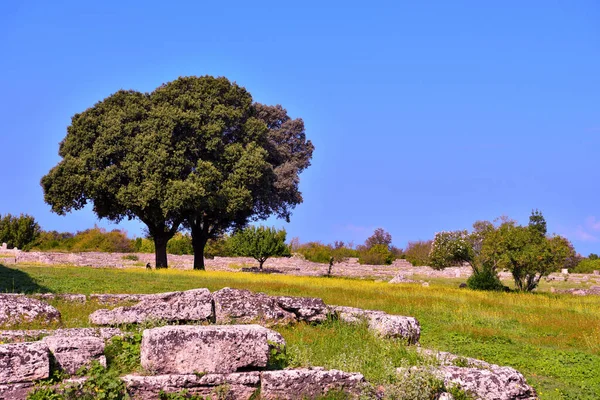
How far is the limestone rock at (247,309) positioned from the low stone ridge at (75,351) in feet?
13.7

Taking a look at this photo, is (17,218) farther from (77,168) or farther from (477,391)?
(477,391)

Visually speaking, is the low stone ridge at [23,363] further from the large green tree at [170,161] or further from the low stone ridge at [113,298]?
the large green tree at [170,161]

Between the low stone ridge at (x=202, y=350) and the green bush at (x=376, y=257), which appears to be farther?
the green bush at (x=376, y=257)

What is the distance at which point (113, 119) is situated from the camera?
1727 inches

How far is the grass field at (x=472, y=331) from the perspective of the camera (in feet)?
37.1

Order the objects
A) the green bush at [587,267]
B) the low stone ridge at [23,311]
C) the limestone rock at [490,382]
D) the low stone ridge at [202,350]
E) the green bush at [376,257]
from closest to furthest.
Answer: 1. the low stone ridge at [202,350]
2. the limestone rock at [490,382]
3. the low stone ridge at [23,311]
4. the green bush at [376,257]
5. the green bush at [587,267]

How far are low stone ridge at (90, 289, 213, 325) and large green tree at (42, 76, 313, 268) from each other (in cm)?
2758

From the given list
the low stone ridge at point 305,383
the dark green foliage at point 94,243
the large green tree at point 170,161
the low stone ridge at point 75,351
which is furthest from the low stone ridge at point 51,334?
the dark green foliage at point 94,243

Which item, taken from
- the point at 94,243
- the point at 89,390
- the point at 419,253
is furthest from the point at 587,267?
the point at 89,390

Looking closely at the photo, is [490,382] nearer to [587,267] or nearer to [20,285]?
[20,285]

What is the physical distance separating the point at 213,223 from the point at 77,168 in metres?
10.6

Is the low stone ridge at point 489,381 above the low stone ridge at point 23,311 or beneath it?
beneath

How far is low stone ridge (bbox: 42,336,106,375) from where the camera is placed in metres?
8.68

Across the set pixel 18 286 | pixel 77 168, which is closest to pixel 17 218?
pixel 77 168
